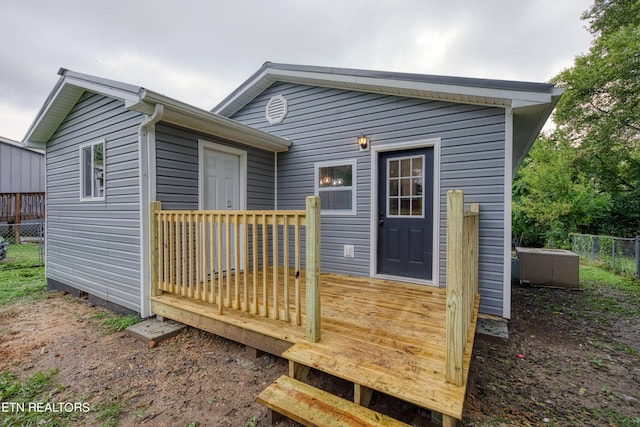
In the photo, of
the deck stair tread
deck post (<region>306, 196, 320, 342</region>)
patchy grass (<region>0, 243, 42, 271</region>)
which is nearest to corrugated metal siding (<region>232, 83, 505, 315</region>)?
the deck stair tread

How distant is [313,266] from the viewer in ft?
6.86

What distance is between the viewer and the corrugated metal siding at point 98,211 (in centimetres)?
346

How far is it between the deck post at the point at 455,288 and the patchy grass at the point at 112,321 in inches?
140

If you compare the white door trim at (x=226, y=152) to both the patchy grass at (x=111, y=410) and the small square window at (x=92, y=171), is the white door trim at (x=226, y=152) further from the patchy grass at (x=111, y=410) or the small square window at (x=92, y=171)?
the patchy grass at (x=111, y=410)

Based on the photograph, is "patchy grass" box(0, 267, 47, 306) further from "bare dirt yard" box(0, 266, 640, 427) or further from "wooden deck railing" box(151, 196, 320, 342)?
"wooden deck railing" box(151, 196, 320, 342)

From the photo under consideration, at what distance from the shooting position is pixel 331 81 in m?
4.33

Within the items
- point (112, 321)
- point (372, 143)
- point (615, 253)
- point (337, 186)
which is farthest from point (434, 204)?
point (615, 253)

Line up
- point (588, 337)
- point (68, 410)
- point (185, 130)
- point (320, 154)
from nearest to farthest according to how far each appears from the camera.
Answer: point (68, 410), point (588, 337), point (185, 130), point (320, 154)

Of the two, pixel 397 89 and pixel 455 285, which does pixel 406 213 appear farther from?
pixel 455 285

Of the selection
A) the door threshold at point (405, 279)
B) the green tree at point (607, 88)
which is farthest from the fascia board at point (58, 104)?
the green tree at point (607, 88)

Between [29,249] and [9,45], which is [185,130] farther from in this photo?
[29,249]

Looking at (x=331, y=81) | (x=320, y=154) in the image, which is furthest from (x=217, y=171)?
(x=331, y=81)

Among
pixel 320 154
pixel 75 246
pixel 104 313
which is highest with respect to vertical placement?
pixel 320 154

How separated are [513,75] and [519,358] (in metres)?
11.6
